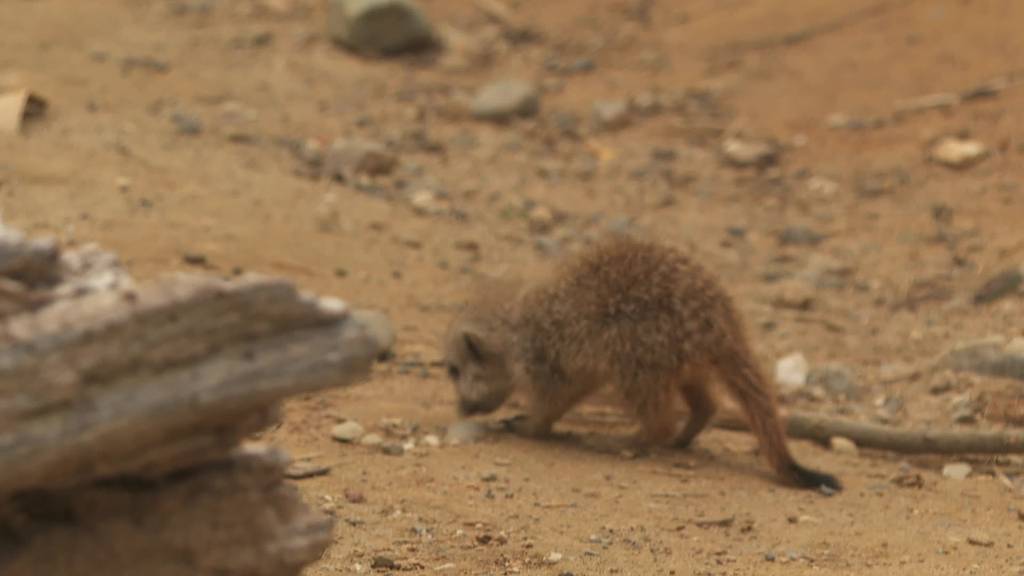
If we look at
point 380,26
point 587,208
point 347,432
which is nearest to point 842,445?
point 347,432

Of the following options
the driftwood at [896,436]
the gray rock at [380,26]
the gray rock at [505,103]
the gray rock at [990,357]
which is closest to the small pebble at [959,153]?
the gray rock at [505,103]

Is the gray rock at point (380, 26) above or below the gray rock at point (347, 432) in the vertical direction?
above

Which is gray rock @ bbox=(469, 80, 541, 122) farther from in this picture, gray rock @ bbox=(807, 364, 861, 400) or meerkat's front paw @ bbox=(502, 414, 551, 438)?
meerkat's front paw @ bbox=(502, 414, 551, 438)

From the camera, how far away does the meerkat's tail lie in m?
5.31

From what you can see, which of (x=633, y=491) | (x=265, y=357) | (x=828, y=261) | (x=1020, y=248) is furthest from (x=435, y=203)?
(x=265, y=357)

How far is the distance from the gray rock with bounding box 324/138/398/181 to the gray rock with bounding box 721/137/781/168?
7.90ft

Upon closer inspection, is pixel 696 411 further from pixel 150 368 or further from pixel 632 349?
pixel 150 368

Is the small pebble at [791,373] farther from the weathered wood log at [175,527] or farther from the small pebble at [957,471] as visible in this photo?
the weathered wood log at [175,527]

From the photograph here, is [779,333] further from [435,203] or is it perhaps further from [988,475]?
[435,203]

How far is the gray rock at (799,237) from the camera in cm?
870

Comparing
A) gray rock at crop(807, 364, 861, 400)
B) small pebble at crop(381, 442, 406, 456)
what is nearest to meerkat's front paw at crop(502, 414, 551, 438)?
small pebble at crop(381, 442, 406, 456)

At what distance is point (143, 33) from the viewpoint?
1186 centimetres

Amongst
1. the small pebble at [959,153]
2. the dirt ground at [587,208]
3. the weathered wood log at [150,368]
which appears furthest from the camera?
the small pebble at [959,153]

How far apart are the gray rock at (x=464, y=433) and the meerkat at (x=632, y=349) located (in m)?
0.18
